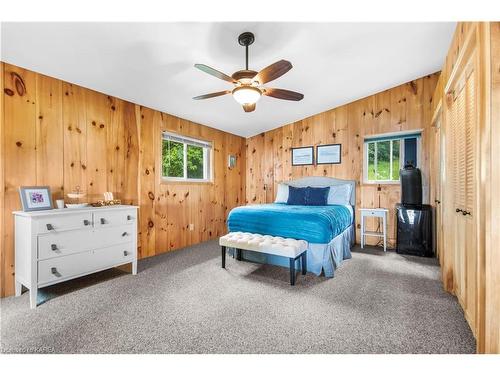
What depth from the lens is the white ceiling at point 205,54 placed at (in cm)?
194

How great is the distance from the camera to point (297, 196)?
404 cm

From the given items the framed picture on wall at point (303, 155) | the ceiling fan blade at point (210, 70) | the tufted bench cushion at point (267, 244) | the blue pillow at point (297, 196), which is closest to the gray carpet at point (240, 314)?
the tufted bench cushion at point (267, 244)

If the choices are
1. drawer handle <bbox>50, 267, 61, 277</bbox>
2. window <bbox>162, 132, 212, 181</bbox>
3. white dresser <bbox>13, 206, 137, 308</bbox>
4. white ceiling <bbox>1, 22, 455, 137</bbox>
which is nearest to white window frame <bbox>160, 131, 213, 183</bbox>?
window <bbox>162, 132, 212, 181</bbox>

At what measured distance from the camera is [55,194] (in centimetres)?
252

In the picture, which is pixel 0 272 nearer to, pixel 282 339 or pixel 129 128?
pixel 129 128

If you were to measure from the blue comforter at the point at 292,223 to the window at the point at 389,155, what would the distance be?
1435 mm

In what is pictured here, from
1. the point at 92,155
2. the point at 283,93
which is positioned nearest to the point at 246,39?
the point at 283,93

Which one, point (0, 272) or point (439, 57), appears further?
point (439, 57)

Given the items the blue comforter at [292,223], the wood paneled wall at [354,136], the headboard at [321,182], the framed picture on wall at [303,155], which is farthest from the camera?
the framed picture on wall at [303,155]

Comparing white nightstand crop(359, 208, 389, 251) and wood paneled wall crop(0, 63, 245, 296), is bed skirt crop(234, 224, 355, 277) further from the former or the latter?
wood paneled wall crop(0, 63, 245, 296)

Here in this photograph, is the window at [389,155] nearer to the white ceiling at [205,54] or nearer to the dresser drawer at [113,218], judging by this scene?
the white ceiling at [205,54]

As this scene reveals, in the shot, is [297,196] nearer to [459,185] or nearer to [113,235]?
[459,185]
